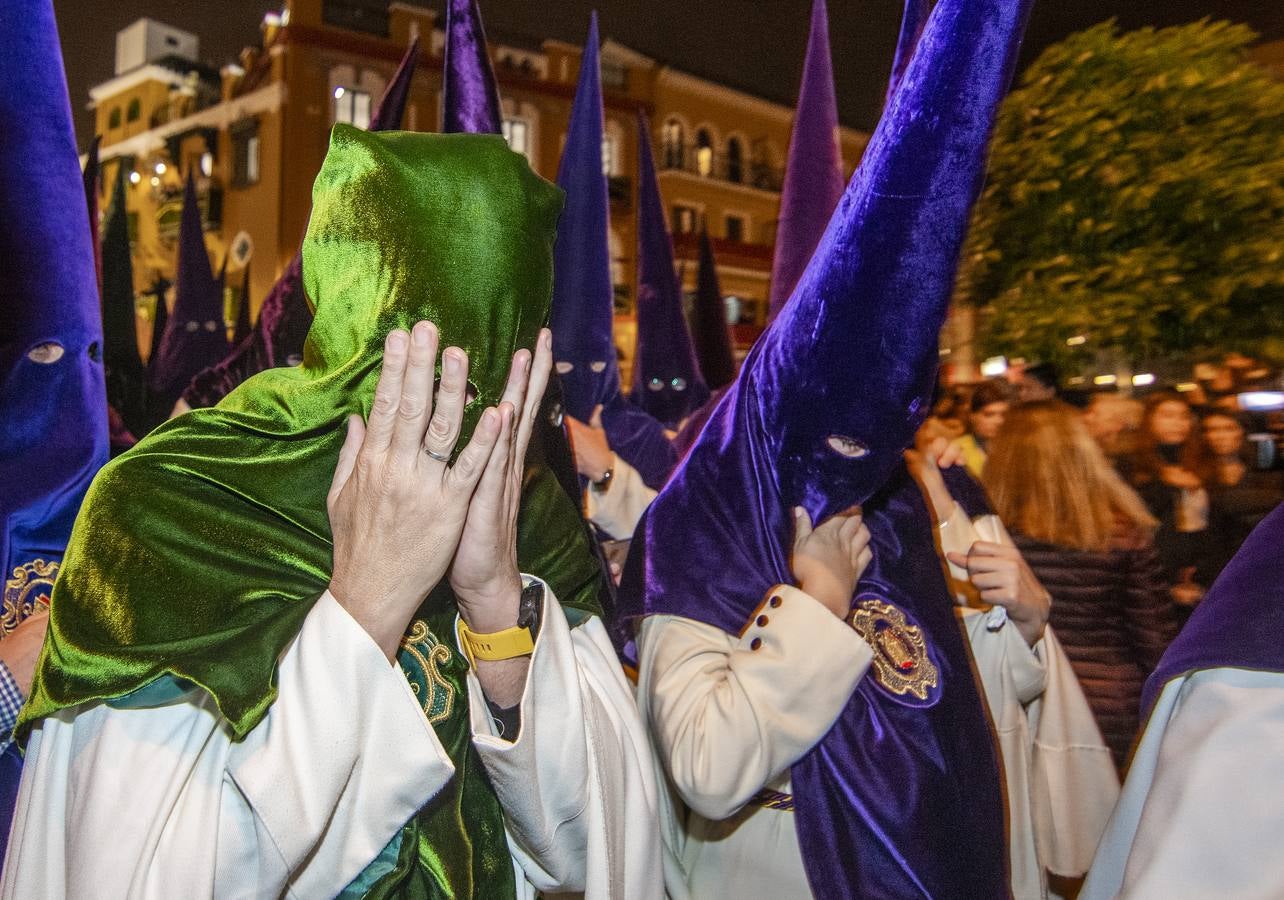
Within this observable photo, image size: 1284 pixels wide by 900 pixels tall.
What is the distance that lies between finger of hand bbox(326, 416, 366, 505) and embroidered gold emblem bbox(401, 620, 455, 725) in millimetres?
313

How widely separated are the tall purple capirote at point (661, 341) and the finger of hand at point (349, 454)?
5720 millimetres

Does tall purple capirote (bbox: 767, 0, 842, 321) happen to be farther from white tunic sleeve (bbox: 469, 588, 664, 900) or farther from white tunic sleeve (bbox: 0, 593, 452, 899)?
white tunic sleeve (bbox: 0, 593, 452, 899)

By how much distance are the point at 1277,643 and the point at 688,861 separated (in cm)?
130

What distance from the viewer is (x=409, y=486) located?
1.30 meters

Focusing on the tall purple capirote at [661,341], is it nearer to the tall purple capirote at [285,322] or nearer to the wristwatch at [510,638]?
the tall purple capirote at [285,322]

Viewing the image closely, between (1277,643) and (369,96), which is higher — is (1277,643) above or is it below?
below

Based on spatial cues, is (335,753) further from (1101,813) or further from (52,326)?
(1101,813)

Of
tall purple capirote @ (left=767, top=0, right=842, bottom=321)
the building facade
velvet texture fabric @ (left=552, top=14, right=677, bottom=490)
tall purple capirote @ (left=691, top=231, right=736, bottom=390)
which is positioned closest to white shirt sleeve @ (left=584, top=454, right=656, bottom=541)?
velvet texture fabric @ (left=552, top=14, right=677, bottom=490)

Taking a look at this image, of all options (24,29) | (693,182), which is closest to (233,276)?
(693,182)

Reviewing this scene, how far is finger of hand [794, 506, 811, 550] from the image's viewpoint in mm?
2059

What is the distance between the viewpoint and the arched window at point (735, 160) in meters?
31.7

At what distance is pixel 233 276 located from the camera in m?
25.9

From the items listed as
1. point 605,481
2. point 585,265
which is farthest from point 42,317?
point 585,265

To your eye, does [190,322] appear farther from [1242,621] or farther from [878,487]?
[1242,621]
